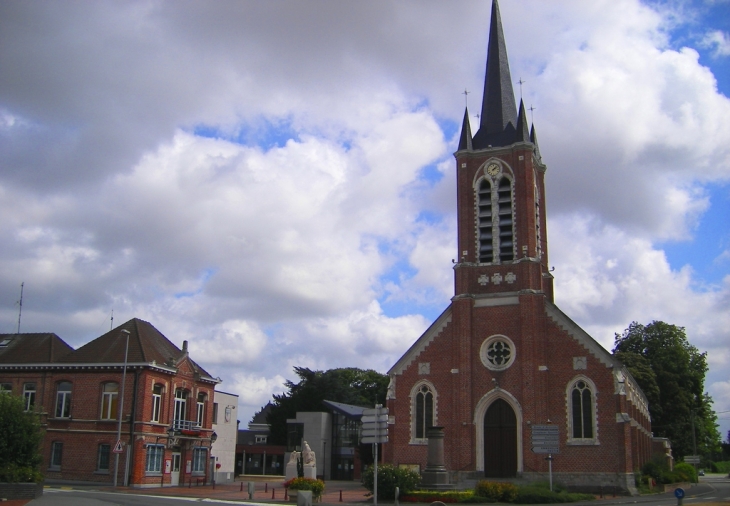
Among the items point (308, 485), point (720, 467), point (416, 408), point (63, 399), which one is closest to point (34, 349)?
point (63, 399)

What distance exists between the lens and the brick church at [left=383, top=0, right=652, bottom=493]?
A: 3822 cm

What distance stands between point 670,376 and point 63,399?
49.4m

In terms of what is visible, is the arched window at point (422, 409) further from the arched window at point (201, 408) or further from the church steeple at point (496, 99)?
the church steeple at point (496, 99)

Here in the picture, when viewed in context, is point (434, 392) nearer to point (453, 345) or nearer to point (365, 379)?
point (453, 345)

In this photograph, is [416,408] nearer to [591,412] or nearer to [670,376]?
[591,412]

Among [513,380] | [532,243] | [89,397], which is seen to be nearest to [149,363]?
[89,397]

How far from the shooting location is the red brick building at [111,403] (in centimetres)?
3981

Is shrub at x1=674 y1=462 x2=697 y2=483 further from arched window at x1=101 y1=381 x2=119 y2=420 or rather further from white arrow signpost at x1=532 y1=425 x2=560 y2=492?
arched window at x1=101 y1=381 x2=119 y2=420

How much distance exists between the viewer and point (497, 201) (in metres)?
44.4

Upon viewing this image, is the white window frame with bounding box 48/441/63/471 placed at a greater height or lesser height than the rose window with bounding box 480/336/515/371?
lesser

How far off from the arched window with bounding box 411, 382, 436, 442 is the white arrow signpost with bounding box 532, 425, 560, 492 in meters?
7.76

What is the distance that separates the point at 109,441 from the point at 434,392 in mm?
18716

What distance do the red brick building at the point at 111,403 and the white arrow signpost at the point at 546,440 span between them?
20852 millimetres

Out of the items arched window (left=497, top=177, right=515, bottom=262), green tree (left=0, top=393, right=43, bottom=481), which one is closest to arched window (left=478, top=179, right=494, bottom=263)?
arched window (left=497, top=177, right=515, bottom=262)
